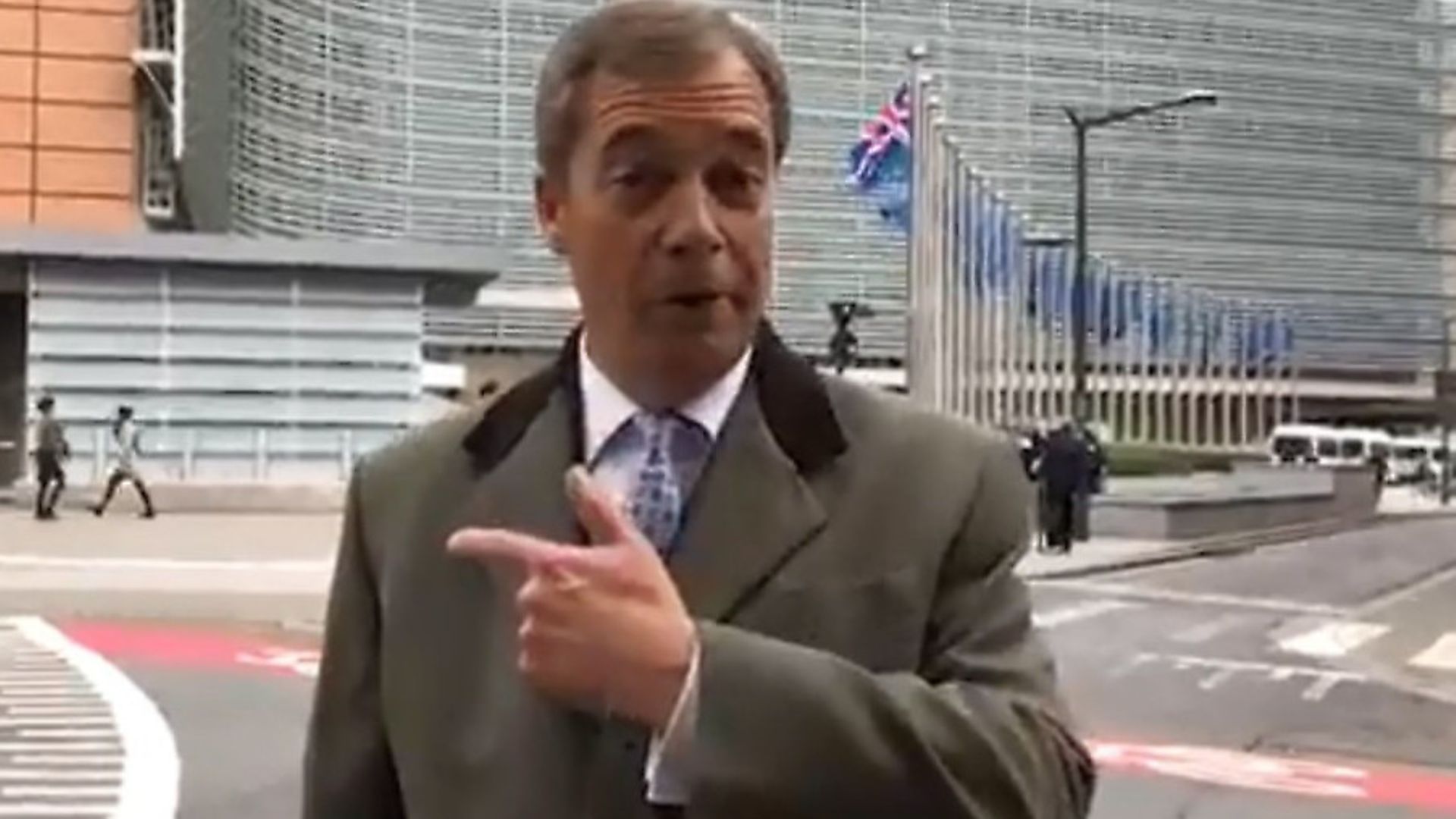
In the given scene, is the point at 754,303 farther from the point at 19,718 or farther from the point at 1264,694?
the point at 1264,694


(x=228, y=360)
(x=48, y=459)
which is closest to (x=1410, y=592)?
(x=48, y=459)

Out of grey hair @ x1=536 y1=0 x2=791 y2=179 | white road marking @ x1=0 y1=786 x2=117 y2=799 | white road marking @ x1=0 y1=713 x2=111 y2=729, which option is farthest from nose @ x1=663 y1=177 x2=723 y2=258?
white road marking @ x1=0 y1=713 x2=111 y2=729

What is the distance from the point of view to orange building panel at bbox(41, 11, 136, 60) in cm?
5150

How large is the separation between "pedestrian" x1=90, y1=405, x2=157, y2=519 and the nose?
1344 inches

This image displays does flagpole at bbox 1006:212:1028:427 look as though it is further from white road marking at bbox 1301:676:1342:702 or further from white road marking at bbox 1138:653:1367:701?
white road marking at bbox 1301:676:1342:702

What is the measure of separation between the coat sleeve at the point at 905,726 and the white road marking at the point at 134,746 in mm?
8167

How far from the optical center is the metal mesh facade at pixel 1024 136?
9200 cm

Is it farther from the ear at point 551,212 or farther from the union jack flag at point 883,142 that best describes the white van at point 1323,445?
Answer: the ear at point 551,212

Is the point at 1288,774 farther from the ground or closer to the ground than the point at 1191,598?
farther from the ground

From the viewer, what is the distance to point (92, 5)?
169 ft

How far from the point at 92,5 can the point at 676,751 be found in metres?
51.9

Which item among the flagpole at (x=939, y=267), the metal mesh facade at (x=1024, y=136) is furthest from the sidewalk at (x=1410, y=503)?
the metal mesh facade at (x=1024, y=136)

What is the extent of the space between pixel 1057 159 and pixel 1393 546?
73.1 m

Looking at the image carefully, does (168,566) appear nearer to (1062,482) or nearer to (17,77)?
(1062,482)
